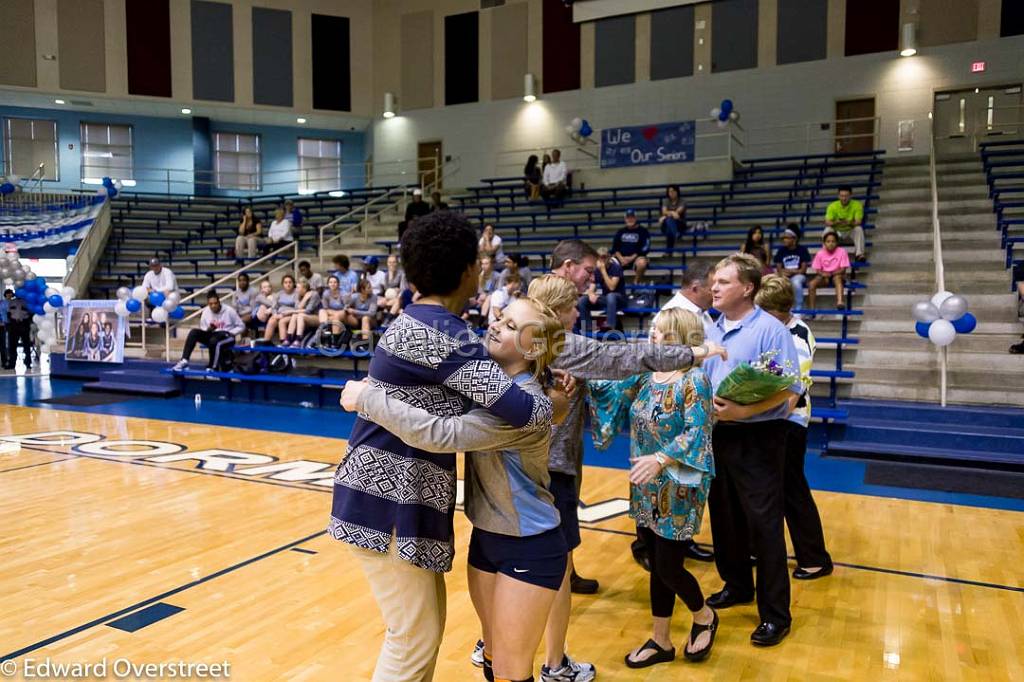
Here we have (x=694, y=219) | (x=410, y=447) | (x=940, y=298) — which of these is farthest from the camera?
(x=694, y=219)

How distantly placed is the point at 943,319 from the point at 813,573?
422 cm

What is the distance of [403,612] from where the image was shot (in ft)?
5.91

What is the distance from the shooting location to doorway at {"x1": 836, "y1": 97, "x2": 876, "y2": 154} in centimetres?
1506

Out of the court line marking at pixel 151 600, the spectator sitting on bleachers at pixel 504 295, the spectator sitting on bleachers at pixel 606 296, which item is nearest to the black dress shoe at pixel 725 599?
the court line marking at pixel 151 600

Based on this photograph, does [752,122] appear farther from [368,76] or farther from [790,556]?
[790,556]

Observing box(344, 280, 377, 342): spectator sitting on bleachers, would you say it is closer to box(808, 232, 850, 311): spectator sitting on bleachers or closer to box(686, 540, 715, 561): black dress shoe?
box(808, 232, 850, 311): spectator sitting on bleachers

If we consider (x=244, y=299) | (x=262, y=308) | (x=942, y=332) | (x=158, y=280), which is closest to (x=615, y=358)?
(x=942, y=332)

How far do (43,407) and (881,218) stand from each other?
39.4 feet

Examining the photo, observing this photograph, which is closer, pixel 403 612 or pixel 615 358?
pixel 403 612

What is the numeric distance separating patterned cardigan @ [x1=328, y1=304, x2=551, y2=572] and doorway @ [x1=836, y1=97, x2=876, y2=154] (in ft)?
50.1

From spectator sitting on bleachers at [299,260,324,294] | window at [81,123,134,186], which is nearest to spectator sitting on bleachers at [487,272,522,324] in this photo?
spectator sitting on bleachers at [299,260,324,294]

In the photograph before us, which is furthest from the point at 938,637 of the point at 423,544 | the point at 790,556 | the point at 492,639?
the point at 423,544

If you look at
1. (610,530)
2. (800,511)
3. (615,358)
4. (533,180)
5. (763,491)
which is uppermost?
(533,180)

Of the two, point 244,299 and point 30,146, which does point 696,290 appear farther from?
point 30,146
